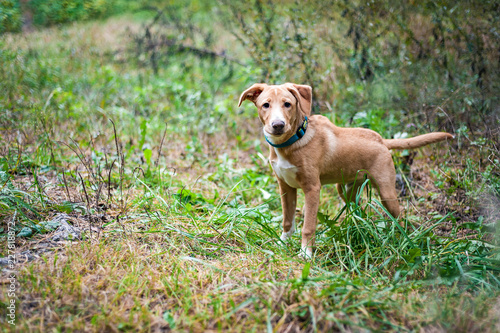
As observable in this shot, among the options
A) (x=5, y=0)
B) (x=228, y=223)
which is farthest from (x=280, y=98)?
(x=5, y=0)

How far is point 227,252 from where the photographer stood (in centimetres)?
292

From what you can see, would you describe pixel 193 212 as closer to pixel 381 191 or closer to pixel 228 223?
pixel 228 223

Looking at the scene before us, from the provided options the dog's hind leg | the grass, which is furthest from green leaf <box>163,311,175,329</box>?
the dog's hind leg

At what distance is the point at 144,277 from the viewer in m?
2.39

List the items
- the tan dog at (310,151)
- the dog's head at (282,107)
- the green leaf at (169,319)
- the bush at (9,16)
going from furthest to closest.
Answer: the bush at (9,16) → the tan dog at (310,151) → the dog's head at (282,107) → the green leaf at (169,319)

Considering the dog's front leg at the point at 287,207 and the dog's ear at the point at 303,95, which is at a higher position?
the dog's ear at the point at 303,95

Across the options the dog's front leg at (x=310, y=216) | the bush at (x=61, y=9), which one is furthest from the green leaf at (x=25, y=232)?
the bush at (x=61, y=9)

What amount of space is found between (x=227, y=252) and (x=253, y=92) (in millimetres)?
1466

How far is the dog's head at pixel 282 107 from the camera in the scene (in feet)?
9.37

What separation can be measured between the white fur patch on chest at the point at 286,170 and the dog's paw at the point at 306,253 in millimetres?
582

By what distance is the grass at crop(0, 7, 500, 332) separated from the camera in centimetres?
203

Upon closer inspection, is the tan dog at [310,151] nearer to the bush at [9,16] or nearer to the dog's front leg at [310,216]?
the dog's front leg at [310,216]

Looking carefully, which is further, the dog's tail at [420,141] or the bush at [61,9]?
the bush at [61,9]

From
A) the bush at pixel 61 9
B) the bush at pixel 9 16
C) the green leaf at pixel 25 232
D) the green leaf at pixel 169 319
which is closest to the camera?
the green leaf at pixel 169 319
